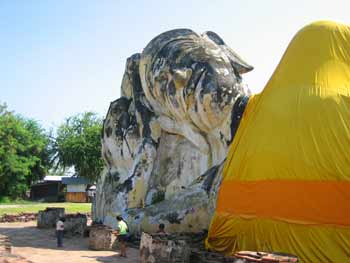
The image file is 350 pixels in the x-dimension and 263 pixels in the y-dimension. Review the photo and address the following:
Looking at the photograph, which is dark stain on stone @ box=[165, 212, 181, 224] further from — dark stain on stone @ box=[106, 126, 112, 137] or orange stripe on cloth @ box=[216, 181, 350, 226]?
dark stain on stone @ box=[106, 126, 112, 137]

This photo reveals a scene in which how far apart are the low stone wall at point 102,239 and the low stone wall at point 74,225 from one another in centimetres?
373

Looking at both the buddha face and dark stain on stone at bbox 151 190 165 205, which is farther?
dark stain on stone at bbox 151 190 165 205

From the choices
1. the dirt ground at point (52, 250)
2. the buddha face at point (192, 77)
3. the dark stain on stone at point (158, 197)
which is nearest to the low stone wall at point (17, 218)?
the dirt ground at point (52, 250)

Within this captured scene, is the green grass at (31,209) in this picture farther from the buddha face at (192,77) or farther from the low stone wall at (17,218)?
the buddha face at (192,77)

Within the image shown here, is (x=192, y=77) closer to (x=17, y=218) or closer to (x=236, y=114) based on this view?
(x=236, y=114)

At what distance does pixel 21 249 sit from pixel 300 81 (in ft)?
32.4

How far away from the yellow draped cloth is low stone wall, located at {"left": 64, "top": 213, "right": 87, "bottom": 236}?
25.7ft

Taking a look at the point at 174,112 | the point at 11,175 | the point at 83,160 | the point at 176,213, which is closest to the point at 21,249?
the point at 176,213

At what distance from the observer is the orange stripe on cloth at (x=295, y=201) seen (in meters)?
11.4

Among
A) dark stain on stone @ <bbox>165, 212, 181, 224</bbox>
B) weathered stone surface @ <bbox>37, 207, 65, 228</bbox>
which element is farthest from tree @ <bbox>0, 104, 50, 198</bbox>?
dark stain on stone @ <bbox>165, 212, 181, 224</bbox>

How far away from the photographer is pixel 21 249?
16.1 meters

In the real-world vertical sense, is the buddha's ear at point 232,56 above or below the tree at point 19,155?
above

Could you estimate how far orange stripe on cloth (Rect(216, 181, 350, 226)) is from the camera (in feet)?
37.4

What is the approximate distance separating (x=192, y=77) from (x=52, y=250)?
7483 mm
